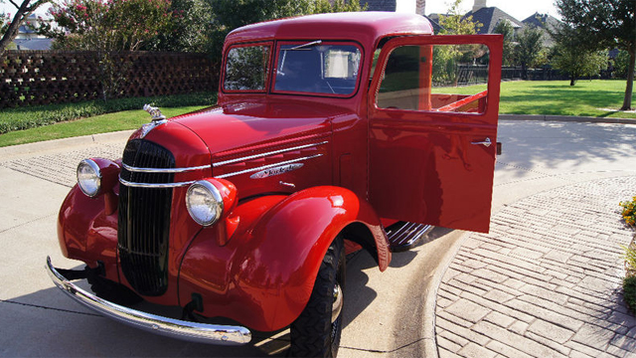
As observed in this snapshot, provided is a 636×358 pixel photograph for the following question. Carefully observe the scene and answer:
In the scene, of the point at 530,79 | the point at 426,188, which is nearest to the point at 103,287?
the point at 426,188

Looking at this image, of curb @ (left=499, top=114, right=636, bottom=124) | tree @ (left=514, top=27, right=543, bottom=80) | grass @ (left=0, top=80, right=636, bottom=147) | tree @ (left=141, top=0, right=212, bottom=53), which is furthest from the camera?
tree @ (left=514, top=27, right=543, bottom=80)

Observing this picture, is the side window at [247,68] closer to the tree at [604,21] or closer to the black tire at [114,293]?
the black tire at [114,293]

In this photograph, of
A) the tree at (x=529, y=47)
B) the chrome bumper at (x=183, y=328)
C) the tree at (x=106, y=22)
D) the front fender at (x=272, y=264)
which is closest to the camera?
the chrome bumper at (x=183, y=328)

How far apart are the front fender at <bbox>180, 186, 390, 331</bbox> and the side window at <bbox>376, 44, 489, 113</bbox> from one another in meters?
1.46

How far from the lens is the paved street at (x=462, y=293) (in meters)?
2.96

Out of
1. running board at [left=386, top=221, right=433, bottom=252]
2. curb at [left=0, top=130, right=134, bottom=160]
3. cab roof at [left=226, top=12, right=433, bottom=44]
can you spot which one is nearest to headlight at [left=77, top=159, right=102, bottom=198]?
cab roof at [left=226, top=12, right=433, bottom=44]

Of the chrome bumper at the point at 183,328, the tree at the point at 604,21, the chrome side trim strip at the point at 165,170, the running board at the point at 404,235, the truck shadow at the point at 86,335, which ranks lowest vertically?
the truck shadow at the point at 86,335

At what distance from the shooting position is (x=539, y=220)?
5.03 m

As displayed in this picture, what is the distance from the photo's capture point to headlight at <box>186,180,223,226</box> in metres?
2.43

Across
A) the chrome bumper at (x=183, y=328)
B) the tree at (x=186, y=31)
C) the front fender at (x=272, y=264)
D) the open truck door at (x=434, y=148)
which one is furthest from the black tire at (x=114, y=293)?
the tree at (x=186, y=31)

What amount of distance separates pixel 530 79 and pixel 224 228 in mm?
35457

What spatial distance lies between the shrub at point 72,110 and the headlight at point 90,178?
7.98 metres

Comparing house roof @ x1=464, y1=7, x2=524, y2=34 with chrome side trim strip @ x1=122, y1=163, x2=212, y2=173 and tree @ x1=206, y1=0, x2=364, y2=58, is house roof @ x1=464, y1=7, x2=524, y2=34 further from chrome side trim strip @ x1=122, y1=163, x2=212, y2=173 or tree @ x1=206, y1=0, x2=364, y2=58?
chrome side trim strip @ x1=122, y1=163, x2=212, y2=173

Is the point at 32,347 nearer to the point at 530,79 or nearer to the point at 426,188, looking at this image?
the point at 426,188
